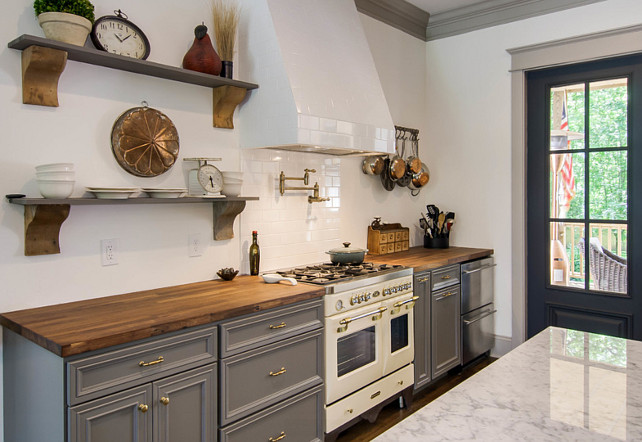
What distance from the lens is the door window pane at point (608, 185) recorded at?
3.72 metres

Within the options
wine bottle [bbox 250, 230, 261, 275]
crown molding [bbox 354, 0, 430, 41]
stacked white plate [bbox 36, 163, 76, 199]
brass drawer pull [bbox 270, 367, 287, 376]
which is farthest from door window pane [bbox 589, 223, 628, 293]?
stacked white plate [bbox 36, 163, 76, 199]

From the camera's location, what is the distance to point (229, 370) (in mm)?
2201

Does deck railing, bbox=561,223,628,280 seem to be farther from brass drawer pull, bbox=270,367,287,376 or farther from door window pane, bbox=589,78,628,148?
Result: brass drawer pull, bbox=270,367,287,376

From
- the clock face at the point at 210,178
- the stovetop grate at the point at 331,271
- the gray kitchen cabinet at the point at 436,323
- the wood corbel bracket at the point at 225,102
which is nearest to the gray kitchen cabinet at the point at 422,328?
the gray kitchen cabinet at the point at 436,323

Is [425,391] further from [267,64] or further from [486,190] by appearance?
[267,64]

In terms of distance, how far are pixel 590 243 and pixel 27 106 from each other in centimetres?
379

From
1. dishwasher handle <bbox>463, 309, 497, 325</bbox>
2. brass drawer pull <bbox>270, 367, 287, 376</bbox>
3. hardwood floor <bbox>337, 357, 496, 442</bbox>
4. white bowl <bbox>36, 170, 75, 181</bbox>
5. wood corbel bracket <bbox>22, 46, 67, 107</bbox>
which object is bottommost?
hardwood floor <bbox>337, 357, 496, 442</bbox>

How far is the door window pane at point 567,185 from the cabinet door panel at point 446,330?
1.08 meters

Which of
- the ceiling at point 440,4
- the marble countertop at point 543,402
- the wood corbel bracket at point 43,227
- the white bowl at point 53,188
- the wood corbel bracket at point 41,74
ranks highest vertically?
the ceiling at point 440,4

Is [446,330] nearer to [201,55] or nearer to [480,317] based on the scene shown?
[480,317]

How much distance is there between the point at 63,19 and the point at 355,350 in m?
2.17

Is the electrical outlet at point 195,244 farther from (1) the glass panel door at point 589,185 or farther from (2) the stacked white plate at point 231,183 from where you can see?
(1) the glass panel door at point 589,185

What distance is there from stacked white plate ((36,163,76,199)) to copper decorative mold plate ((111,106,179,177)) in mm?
381

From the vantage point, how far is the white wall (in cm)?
421
